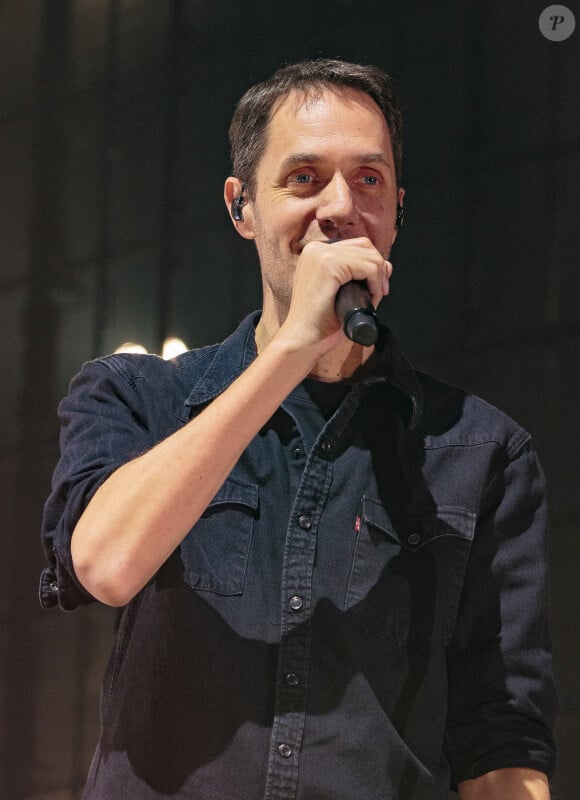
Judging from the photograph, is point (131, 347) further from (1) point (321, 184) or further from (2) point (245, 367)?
(1) point (321, 184)

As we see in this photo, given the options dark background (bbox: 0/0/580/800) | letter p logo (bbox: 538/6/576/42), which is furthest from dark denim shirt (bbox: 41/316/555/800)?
letter p logo (bbox: 538/6/576/42)

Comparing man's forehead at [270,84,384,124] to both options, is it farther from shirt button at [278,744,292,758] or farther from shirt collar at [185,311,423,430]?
shirt button at [278,744,292,758]

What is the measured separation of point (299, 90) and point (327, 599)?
804mm

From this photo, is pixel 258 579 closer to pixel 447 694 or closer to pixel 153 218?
pixel 447 694

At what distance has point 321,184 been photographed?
5.71 ft

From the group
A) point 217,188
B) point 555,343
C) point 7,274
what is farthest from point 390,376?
point 7,274

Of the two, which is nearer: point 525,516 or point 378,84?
point 525,516

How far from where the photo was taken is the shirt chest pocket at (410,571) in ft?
5.33

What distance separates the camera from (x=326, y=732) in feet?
5.00

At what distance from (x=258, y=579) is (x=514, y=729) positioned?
17.1 inches

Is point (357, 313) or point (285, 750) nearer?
point (357, 313)

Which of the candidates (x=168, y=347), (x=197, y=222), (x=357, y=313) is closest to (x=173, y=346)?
(x=168, y=347)

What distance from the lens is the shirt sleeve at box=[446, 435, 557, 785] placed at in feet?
5.53

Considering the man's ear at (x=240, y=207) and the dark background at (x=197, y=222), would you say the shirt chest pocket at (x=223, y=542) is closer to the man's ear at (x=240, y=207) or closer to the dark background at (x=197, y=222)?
the man's ear at (x=240, y=207)
